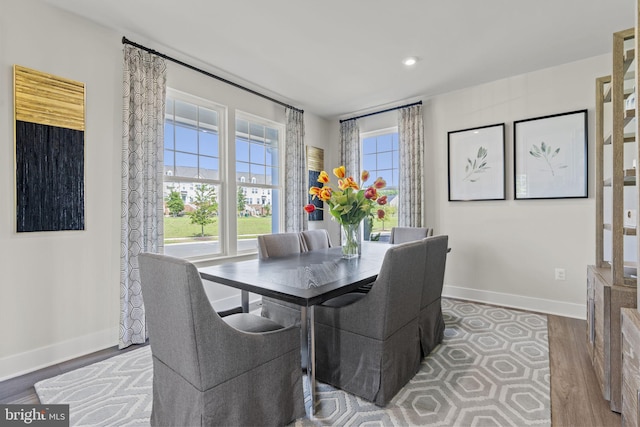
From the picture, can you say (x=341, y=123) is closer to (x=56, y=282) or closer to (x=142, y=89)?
(x=142, y=89)

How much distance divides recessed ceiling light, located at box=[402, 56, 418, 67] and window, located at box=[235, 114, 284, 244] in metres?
1.79

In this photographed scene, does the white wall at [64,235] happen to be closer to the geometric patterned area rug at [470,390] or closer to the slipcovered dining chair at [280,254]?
the slipcovered dining chair at [280,254]

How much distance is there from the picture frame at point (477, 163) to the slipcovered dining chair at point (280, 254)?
2.14 meters

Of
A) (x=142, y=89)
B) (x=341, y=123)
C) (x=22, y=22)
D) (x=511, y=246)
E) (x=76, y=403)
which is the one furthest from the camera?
(x=341, y=123)

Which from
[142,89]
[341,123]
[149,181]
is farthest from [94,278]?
[341,123]

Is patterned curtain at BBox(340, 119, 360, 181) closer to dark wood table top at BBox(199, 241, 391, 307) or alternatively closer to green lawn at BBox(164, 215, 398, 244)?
green lawn at BBox(164, 215, 398, 244)

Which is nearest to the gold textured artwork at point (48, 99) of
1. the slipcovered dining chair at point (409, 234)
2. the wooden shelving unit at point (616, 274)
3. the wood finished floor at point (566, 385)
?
the wood finished floor at point (566, 385)

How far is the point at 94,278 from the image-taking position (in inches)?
97.3

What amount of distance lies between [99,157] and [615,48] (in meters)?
3.59

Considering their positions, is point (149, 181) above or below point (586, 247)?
above

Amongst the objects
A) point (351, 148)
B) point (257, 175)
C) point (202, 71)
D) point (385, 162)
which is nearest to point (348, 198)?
point (257, 175)

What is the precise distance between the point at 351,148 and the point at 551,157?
2452mm

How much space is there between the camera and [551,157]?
324cm

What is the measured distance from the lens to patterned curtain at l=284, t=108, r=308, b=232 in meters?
4.16
